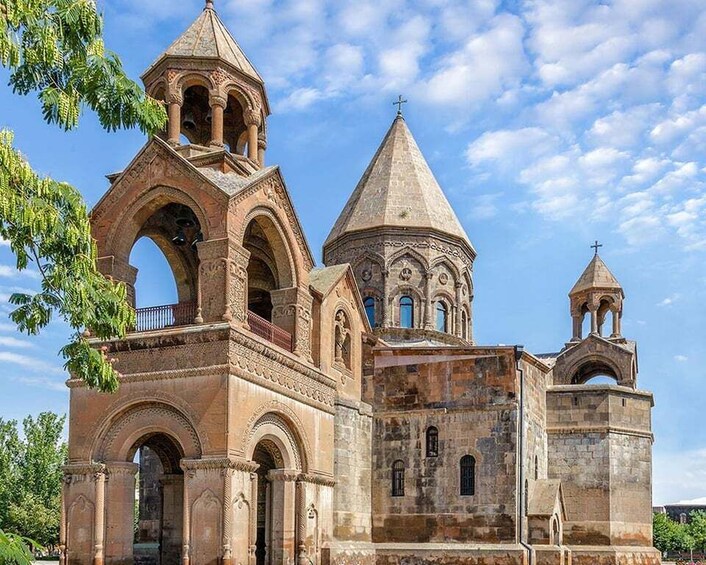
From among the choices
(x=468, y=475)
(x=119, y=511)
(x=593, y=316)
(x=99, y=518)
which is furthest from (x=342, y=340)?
(x=593, y=316)

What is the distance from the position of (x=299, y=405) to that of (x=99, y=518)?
4.66 meters

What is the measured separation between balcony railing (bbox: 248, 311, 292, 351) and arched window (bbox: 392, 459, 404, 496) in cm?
508

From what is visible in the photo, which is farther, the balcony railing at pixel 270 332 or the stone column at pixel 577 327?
the stone column at pixel 577 327

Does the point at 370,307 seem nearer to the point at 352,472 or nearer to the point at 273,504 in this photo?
the point at 352,472

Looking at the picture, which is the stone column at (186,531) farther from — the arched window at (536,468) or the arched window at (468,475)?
the arched window at (536,468)

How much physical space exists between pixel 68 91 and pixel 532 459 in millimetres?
17633

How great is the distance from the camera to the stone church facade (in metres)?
17.9

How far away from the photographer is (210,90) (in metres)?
20.1

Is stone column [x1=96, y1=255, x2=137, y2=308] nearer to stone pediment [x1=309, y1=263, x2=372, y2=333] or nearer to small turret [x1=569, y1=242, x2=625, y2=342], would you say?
stone pediment [x1=309, y1=263, x2=372, y2=333]

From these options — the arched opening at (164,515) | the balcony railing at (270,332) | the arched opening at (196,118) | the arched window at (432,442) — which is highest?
the arched opening at (196,118)

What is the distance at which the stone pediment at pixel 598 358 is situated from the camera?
102 feet

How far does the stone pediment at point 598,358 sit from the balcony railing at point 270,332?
46.3ft

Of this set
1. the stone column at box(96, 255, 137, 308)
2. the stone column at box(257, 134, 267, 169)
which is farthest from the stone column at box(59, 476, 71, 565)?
the stone column at box(257, 134, 267, 169)

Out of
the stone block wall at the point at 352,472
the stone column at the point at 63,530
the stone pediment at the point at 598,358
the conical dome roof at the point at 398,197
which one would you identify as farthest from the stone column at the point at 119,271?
the stone pediment at the point at 598,358
